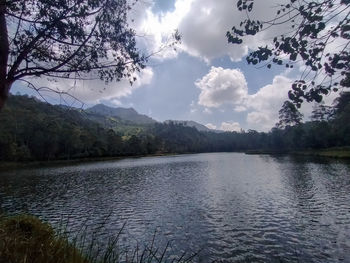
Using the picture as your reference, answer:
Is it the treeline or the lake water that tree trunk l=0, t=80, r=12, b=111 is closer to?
the lake water

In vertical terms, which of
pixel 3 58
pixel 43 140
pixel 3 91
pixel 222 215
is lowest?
pixel 222 215

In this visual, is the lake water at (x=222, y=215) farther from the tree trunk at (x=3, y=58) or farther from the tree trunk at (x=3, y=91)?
the tree trunk at (x=3, y=58)

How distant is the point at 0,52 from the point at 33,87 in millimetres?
1110

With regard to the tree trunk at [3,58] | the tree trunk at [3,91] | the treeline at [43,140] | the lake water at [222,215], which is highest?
the treeline at [43,140]

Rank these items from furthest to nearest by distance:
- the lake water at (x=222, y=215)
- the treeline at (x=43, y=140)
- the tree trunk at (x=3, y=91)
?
the treeline at (x=43, y=140), the lake water at (x=222, y=215), the tree trunk at (x=3, y=91)

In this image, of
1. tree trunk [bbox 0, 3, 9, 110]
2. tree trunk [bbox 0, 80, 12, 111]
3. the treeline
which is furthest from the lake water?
the treeline

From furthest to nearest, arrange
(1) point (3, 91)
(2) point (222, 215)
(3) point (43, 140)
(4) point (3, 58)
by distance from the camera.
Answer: (3) point (43, 140) < (2) point (222, 215) < (4) point (3, 58) < (1) point (3, 91)

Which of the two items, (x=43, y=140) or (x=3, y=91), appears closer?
(x=3, y=91)

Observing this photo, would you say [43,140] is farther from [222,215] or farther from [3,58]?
[3,58]

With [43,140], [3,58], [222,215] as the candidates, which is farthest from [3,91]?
[43,140]

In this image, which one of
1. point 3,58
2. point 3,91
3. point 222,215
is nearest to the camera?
point 3,91

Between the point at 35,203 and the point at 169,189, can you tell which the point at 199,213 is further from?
the point at 35,203

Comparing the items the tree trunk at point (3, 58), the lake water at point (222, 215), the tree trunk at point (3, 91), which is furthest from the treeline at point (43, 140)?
the tree trunk at point (3, 91)

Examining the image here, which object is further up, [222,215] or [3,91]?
[3,91]
